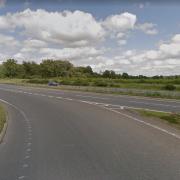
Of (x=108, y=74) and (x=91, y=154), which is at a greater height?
(x=108, y=74)

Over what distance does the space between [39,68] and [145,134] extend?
465 ft

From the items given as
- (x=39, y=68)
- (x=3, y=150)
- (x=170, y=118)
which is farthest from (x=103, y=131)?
(x=39, y=68)

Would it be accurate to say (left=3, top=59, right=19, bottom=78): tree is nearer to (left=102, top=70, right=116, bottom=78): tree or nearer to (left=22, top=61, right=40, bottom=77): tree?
(left=22, top=61, right=40, bottom=77): tree

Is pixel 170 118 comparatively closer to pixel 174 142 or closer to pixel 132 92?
pixel 174 142

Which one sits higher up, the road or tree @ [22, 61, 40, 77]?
tree @ [22, 61, 40, 77]

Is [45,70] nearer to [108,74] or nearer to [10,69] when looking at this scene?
[10,69]

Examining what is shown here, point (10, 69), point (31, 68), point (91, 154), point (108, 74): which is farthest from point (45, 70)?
point (91, 154)

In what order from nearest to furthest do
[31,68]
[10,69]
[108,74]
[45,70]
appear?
1. [108,74]
2. [45,70]
3. [10,69]
4. [31,68]

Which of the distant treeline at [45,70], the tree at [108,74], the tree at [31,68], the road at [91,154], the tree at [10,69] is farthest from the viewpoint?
the tree at [31,68]

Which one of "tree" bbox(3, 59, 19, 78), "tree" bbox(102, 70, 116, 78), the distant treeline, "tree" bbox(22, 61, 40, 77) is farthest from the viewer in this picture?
"tree" bbox(22, 61, 40, 77)

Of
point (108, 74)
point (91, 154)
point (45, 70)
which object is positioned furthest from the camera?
point (45, 70)

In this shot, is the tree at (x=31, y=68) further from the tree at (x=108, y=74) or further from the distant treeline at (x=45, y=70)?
the tree at (x=108, y=74)

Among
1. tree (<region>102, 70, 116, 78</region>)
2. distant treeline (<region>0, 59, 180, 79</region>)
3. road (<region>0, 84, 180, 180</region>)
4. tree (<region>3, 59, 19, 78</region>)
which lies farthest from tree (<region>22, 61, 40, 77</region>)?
road (<region>0, 84, 180, 180</region>)

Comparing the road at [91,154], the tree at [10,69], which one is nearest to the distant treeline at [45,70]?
the tree at [10,69]
